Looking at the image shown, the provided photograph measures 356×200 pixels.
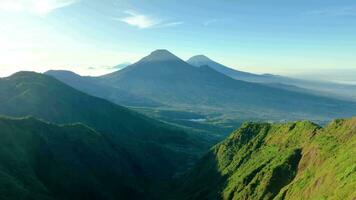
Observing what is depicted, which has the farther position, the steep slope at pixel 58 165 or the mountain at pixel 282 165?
the steep slope at pixel 58 165

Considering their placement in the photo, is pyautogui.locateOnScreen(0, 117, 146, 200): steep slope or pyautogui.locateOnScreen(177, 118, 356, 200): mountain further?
pyautogui.locateOnScreen(0, 117, 146, 200): steep slope

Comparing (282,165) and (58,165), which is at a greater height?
(282,165)

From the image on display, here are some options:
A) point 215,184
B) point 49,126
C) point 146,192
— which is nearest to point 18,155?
point 49,126

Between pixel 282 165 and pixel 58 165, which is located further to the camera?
pixel 58 165
